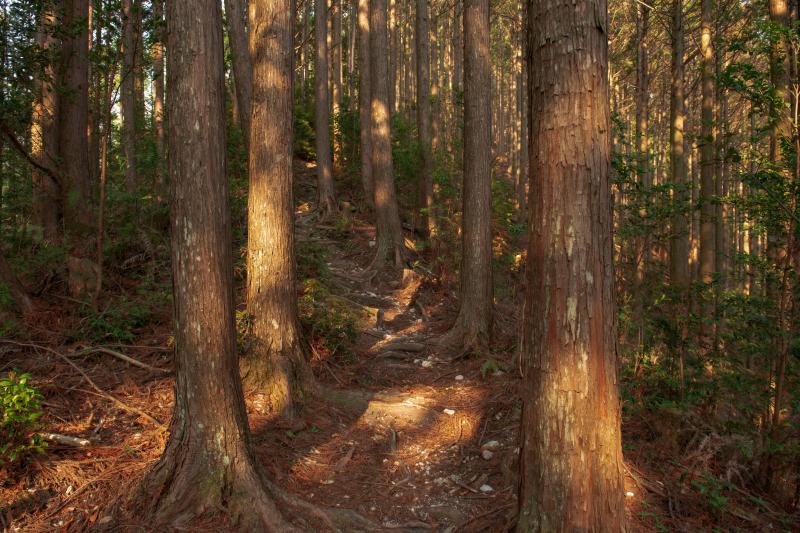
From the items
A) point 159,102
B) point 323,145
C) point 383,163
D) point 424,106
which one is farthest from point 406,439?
point 159,102

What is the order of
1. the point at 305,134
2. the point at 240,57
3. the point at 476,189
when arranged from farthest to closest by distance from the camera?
1. the point at 305,134
2. the point at 240,57
3. the point at 476,189

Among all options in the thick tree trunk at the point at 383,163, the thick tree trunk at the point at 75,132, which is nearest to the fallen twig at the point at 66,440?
the thick tree trunk at the point at 75,132

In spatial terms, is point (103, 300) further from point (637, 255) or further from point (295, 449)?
point (637, 255)

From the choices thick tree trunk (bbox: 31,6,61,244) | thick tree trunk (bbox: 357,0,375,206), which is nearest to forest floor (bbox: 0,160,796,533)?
thick tree trunk (bbox: 31,6,61,244)

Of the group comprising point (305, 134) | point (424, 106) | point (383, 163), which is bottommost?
point (383, 163)

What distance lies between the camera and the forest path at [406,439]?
4.65m

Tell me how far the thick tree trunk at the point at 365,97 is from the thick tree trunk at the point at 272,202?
897 cm

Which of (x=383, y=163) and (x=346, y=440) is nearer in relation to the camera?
(x=346, y=440)

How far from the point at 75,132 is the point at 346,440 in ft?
23.1

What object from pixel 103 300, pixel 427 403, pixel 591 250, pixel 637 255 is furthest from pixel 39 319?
pixel 637 255

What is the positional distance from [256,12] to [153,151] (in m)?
6.33

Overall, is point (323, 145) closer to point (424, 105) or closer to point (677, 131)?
point (424, 105)

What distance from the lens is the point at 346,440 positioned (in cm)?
579

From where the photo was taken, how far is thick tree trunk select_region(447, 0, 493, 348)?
27.5 ft
